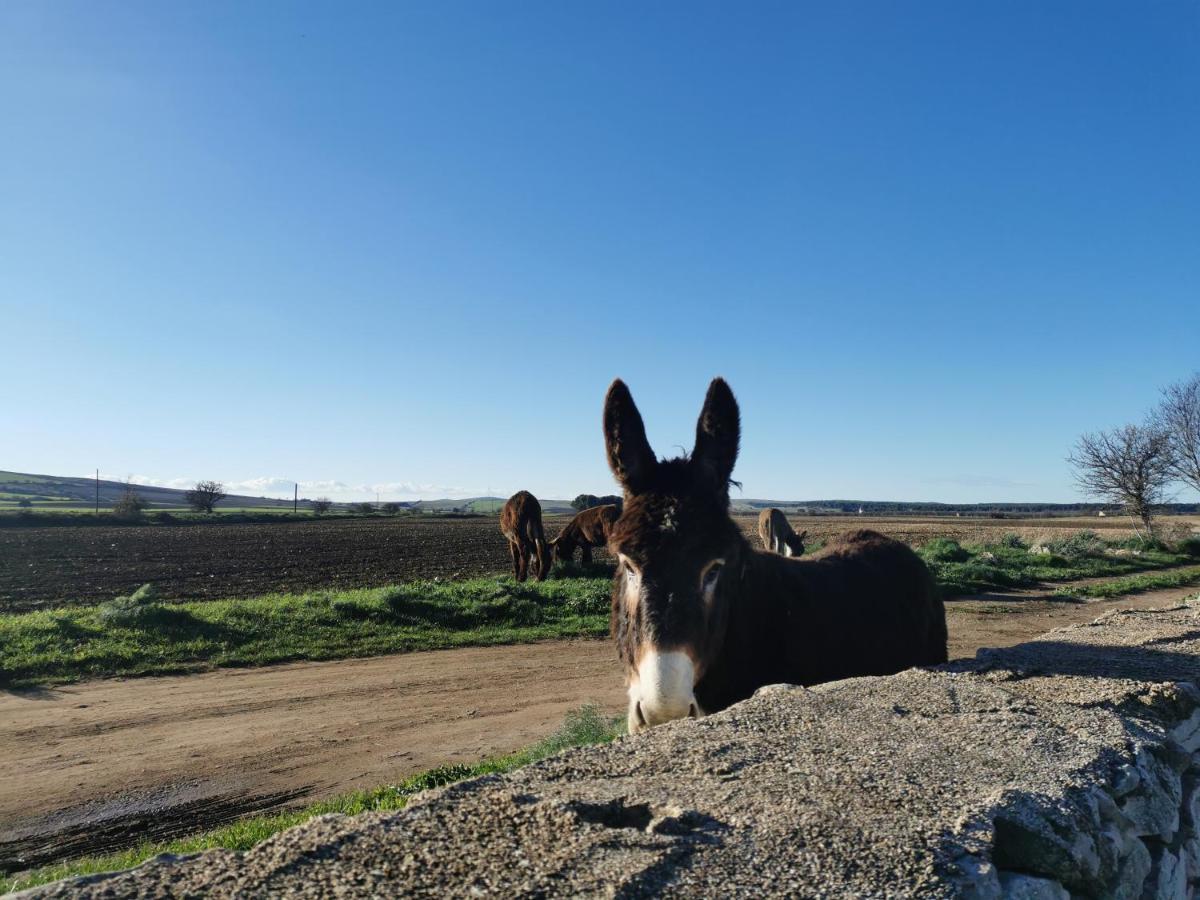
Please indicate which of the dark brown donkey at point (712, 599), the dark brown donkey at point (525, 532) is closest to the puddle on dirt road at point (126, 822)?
the dark brown donkey at point (712, 599)

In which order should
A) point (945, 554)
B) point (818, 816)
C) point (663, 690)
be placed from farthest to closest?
1. point (945, 554)
2. point (663, 690)
3. point (818, 816)

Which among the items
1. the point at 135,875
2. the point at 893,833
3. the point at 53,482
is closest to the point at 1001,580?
the point at 893,833

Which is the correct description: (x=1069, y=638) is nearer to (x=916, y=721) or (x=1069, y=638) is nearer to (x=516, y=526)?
(x=916, y=721)

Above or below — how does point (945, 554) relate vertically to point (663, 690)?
below

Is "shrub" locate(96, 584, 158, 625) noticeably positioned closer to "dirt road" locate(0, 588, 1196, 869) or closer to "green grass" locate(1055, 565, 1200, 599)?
"dirt road" locate(0, 588, 1196, 869)

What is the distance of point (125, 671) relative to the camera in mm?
9938

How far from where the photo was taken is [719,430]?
4.38 meters

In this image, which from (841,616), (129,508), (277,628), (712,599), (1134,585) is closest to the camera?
(712,599)

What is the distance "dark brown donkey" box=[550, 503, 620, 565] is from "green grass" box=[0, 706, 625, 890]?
1552 cm

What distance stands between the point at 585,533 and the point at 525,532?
2307 millimetres

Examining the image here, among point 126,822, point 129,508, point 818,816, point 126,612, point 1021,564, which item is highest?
point 129,508

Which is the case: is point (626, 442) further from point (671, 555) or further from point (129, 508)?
point (129, 508)

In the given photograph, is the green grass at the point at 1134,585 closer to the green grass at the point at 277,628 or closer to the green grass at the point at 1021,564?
the green grass at the point at 1021,564

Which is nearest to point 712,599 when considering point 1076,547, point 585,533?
point 585,533
